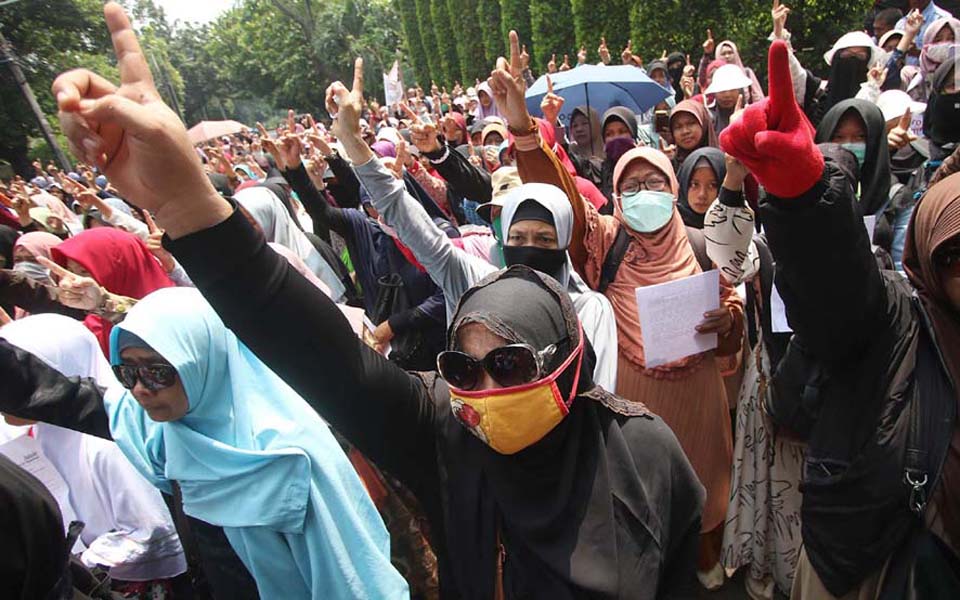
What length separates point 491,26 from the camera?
19.6 meters

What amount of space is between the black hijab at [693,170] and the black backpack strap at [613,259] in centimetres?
75

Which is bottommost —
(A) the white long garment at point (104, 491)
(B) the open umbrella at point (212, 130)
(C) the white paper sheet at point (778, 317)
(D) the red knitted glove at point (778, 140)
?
(B) the open umbrella at point (212, 130)

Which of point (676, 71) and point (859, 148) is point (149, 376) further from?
point (676, 71)

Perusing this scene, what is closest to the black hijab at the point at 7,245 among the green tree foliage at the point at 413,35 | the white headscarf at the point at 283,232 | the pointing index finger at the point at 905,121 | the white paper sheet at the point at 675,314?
the white headscarf at the point at 283,232

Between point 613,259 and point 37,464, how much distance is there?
2.43m

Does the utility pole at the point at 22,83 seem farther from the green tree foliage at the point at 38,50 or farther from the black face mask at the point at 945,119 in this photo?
the black face mask at the point at 945,119

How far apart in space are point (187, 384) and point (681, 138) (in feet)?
12.3

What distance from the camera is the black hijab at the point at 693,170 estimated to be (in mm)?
2953

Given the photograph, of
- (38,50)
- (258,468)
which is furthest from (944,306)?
(38,50)

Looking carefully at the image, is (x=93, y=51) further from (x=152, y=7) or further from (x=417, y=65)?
(x=152, y=7)

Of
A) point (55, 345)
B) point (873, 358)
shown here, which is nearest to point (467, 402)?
point (873, 358)

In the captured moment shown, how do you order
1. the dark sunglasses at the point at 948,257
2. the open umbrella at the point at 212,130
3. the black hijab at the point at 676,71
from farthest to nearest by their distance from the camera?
the open umbrella at the point at 212,130 → the black hijab at the point at 676,71 → the dark sunglasses at the point at 948,257

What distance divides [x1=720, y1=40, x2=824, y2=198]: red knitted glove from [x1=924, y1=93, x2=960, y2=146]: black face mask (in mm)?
2313

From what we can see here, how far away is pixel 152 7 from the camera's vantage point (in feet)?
194
